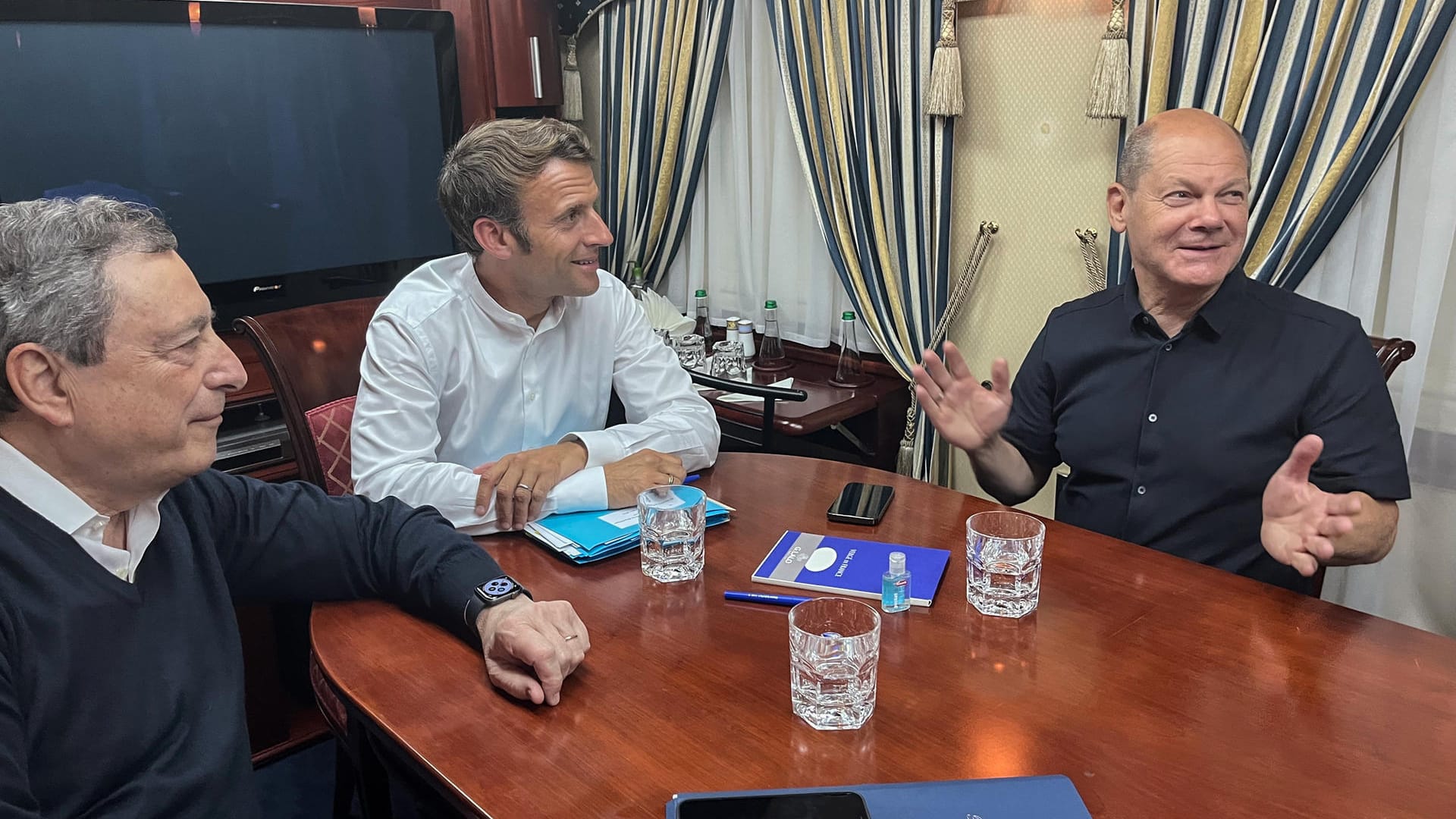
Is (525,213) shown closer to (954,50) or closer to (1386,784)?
(954,50)

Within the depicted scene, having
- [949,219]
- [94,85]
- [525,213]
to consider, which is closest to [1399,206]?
[949,219]

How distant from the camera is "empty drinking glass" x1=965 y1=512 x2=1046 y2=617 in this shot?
1271 mm

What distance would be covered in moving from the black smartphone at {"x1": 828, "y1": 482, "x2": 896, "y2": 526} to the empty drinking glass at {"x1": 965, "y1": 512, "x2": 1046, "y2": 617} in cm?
27

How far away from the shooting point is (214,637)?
1225 mm

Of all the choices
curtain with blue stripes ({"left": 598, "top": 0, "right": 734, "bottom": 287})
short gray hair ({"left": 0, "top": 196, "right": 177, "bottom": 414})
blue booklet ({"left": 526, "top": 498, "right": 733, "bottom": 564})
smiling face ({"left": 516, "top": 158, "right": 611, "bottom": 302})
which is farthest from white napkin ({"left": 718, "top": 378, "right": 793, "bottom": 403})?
short gray hair ({"left": 0, "top": 196, "right": 177, "bottom": 414})

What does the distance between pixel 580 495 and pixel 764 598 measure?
1.37 feet

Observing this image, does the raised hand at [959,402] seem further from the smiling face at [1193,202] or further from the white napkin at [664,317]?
the white napkin at [664,317]

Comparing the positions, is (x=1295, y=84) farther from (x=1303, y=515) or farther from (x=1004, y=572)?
(x=1004, y=572)

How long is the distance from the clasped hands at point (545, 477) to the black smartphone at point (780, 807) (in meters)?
0.72

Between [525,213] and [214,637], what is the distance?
0.93 meters

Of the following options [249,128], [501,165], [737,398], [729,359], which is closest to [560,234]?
[501,165]

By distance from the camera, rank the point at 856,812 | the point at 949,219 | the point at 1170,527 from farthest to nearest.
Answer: the point at 949,219, the point at 1170,527, the point at 856,812

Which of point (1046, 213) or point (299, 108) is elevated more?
point (299, 108)

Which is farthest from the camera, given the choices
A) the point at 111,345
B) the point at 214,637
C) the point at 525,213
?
the point at 525,213
